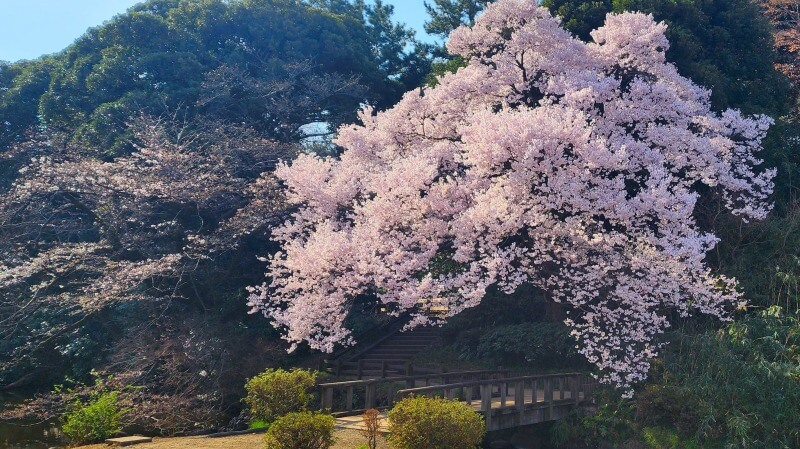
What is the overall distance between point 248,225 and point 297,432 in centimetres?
1106

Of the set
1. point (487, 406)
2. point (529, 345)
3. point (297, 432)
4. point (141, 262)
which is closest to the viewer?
point (297, 432)

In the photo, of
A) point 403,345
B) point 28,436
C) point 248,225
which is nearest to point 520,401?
point 403,345

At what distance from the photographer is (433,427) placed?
408 inches

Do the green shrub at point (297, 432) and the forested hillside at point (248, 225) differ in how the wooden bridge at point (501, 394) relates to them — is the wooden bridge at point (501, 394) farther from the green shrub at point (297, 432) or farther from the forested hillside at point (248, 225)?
the green shrub at point (297, 432)

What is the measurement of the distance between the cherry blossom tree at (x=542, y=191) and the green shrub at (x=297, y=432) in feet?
17.1

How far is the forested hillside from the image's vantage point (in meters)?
15.2

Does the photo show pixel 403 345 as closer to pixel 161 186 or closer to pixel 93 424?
pixel 161 186

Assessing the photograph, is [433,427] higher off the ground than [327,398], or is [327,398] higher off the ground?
[327,398]

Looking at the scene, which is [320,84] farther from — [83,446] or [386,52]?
[83,446]

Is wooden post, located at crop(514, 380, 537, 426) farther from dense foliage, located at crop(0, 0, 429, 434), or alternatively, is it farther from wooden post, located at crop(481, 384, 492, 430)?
dense foliage, located at crop(0, 0, 429, 434)

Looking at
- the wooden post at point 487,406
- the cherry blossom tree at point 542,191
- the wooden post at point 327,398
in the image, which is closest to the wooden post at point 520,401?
the wooden post at point 487,406

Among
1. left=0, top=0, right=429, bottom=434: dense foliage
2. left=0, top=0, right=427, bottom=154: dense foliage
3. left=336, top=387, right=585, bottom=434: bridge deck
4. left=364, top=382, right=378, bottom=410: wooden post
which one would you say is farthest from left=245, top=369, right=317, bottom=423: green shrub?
left=0, top=0, right=427, bottom=154: dense foliage

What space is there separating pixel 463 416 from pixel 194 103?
1981 centimetres

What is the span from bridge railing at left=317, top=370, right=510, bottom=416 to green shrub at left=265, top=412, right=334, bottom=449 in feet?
9.79
